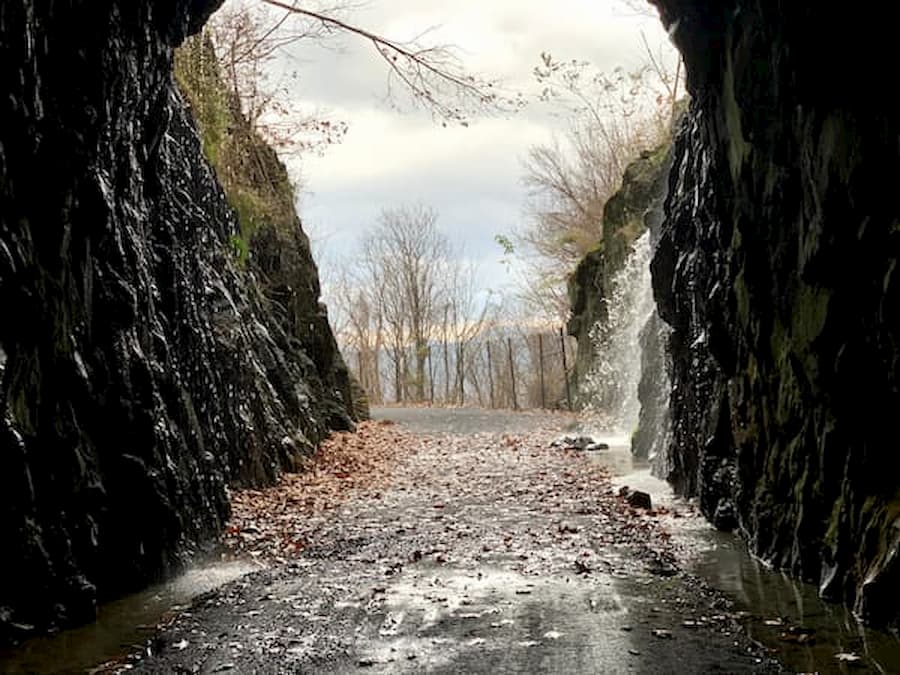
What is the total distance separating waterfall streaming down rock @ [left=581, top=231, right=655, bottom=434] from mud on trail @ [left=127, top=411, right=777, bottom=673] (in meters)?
8.47

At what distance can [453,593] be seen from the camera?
6.78 metres

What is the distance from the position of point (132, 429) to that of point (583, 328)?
21.1 metres

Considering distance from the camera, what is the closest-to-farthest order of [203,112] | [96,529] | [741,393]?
[96,529] < [741,393] < [203,112]

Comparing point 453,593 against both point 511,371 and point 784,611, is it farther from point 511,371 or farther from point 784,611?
point 511,371

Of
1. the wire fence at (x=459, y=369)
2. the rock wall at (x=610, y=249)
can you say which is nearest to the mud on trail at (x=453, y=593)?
the rock wall at (x=610, y=249)

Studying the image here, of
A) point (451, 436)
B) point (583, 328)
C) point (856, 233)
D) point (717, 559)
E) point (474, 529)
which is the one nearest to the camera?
point (856, 233)

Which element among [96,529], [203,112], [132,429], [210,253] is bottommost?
[96,529]

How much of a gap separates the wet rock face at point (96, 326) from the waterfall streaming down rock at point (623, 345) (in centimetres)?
1166

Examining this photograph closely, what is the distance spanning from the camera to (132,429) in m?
7.38

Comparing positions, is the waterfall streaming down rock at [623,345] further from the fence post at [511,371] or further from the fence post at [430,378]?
the fence post at [430,378]

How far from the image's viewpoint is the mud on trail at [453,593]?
5246 mm

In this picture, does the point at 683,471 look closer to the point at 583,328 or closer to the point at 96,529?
the point at 96,529

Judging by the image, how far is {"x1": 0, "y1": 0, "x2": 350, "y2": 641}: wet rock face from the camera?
5691mm

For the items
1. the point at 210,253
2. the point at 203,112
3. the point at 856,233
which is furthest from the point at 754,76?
the point at 203,112
